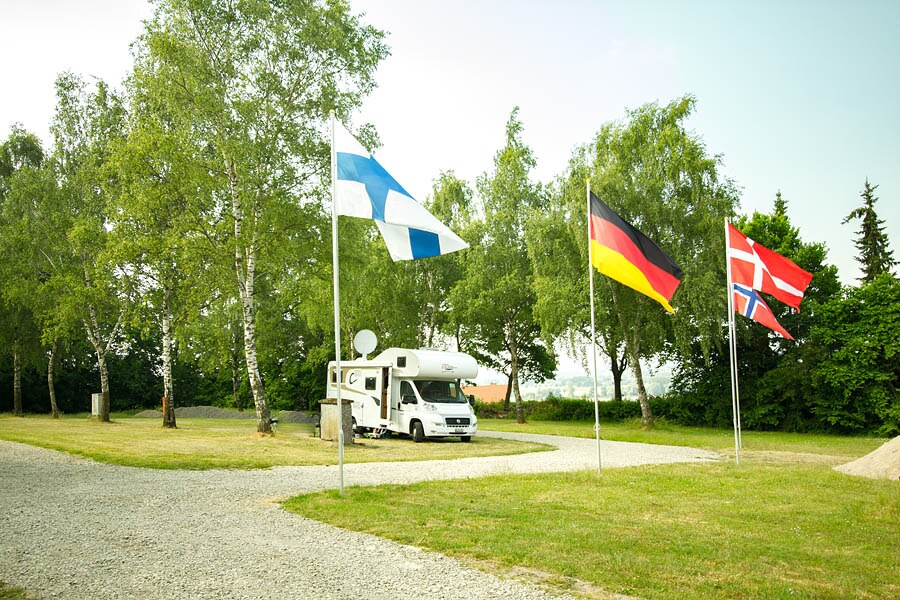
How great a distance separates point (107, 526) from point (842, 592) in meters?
7.19

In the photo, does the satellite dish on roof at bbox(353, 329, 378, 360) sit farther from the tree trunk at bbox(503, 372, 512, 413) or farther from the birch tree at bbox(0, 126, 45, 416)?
the tree trunk at bbox(503, 372, 512, 413)

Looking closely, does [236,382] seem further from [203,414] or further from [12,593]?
[12,593]

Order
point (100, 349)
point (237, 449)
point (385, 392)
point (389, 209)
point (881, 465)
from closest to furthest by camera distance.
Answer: point (389, 209)
point (881, 465)
point (237, 449)
point (385, 392)
point (100, 349)

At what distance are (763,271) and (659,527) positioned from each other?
Answer: 9533 mm

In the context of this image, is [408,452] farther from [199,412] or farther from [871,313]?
[199,412]

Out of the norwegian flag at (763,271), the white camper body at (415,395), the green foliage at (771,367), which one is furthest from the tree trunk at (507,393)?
the norwegian flag at (763,271)

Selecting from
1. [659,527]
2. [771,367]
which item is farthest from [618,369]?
[659,527]

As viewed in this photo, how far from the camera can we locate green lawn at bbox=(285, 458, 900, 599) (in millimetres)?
5621

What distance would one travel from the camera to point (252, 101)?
21.0 m

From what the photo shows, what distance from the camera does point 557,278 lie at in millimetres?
29000

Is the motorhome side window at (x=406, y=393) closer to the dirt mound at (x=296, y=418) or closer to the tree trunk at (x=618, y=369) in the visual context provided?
the dirt mound at (x=296, y=418)

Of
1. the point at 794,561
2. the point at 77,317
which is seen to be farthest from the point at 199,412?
the point at 794,561

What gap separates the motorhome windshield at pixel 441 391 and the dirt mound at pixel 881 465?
35.7ft

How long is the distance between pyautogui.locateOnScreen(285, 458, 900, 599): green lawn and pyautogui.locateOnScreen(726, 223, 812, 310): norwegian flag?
185 inches
